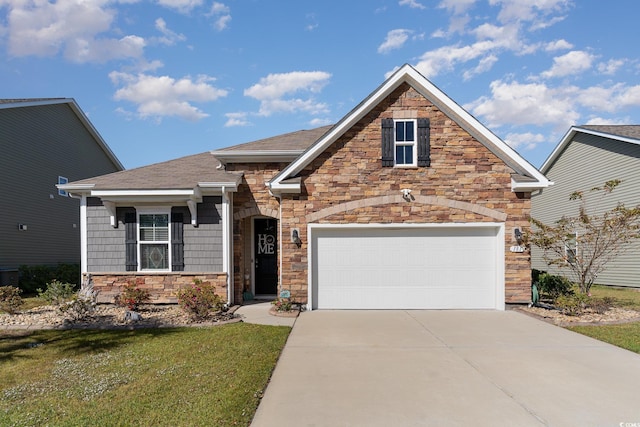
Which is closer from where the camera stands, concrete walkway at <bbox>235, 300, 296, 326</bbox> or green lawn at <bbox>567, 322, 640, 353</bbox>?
green lawn at <bbox>567, 322, 640, 353</bbox>

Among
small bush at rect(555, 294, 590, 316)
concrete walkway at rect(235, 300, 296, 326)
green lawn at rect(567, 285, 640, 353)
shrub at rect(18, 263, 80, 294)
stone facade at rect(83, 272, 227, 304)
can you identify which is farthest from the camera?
shrub at rect(18, 263, 80, 294)

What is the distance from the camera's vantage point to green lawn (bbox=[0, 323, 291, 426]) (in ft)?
13.1

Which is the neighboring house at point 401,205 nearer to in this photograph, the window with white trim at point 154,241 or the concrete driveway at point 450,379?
the window with white trim at point 154,241

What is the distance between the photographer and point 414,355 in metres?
6.00

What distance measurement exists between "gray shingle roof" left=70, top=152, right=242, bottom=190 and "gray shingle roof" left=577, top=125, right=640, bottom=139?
15064mm

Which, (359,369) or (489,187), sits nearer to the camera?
(359,369)

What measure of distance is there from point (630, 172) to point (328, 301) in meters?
13.3

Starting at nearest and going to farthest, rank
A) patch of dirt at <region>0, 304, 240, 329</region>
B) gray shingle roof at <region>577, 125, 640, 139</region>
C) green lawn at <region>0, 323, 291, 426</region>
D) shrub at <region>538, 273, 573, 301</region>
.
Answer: green lawn at <region>0, 323, 291, 426</region>, patch of dirt at <region>0, 304, 240, 329</region>, shrub at <region>538, 273, 573, 301</region>, gray shingle roof at <region>577, 125, 640, 139</region>

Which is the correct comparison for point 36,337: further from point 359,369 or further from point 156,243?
point 359,369

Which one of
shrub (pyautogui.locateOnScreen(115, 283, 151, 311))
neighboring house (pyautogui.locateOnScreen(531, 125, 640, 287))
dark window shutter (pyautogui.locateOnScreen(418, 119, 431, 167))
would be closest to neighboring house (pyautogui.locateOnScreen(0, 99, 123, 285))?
shrub (pyautogui.locateOnScreen(115, 283, 151, 311))

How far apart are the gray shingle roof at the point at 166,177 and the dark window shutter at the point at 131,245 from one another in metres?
1.03

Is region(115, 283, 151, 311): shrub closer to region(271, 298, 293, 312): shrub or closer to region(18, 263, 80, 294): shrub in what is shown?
region(271, 298, 293, 312): shrub

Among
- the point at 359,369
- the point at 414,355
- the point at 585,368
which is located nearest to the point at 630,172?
the point at 585,368

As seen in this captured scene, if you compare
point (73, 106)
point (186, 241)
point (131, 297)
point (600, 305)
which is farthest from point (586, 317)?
point (73, 106)
